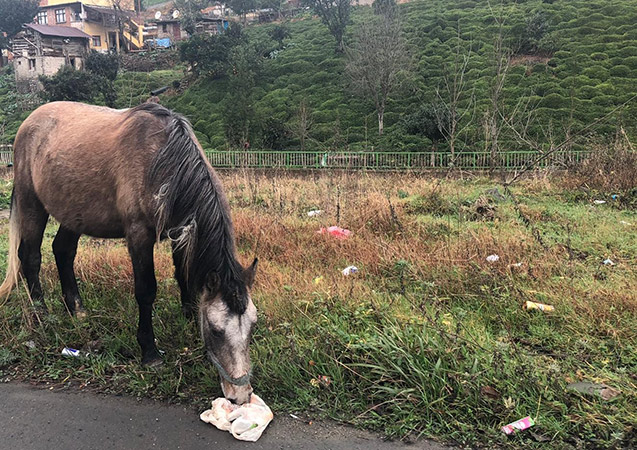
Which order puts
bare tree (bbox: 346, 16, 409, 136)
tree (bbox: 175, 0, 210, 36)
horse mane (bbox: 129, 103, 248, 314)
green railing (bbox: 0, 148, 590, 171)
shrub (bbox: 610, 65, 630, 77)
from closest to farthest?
1. horse mane (bbox: 129, 103, 248, 314)
2. green railing (bbox: 0, 148, 590, 171)
3. bare tree (bbox: 346, 16, 409, 136)
4. shrub (bbox: 610, 65, 630, 77)
5. tree (bbox: 175, 0, 210, 36)

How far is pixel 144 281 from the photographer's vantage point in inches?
129

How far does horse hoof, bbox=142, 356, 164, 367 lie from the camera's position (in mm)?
3230

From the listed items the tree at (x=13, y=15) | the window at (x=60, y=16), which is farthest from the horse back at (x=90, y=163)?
the window at (x=60, y=16)

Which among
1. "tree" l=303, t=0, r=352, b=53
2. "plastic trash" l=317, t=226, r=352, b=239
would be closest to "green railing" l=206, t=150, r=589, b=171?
"plastic trash" l=317, t=226, r=352, b=239

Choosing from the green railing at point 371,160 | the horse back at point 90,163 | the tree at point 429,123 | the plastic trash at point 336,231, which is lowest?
the plastic trash at point 336,231

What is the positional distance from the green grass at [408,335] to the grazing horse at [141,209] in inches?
15.9

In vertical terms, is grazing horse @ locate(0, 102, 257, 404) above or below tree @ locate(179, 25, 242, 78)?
below

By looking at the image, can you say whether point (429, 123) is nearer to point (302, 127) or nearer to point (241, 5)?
point (302, 127)

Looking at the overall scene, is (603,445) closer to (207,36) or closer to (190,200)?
(190,200)

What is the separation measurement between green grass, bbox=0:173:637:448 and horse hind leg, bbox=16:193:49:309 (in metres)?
0.19

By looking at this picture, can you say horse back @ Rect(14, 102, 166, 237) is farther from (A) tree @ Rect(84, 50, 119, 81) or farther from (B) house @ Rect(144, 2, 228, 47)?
(B) house @ Rect(144, 2, 228, 47)

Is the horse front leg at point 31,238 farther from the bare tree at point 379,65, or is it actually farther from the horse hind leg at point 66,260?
the bare tree at point 379,65

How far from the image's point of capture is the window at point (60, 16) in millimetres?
48244

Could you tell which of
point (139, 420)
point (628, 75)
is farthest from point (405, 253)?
point (628, 75)
